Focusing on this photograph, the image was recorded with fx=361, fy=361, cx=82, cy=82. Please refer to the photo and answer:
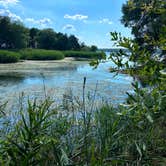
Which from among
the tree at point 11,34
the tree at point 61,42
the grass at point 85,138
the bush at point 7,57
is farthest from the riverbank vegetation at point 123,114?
the tree at point 61,42

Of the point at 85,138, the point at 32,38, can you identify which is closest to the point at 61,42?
the point at 32,38

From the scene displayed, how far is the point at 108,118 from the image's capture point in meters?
2.86

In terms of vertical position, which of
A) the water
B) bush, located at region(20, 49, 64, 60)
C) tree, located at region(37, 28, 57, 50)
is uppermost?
tree, located at region(37, 28, 57, 50)

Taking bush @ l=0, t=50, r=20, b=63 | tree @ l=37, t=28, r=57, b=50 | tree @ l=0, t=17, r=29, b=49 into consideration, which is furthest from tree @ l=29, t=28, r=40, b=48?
bush @ l=0, t=50, r=20, b=63

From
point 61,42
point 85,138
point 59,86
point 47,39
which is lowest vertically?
point 59,86

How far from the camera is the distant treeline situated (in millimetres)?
36688

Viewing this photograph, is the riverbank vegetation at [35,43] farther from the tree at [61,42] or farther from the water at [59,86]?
the water at [59,86]

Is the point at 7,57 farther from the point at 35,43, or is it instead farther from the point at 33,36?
the point at 33,36

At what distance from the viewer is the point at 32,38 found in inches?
1891

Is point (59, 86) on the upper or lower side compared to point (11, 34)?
lower

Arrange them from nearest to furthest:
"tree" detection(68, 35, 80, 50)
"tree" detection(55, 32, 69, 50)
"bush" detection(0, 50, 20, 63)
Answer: "bush" detection(0, 50, 20, 63), "tree" detection(55, 32, 69, 50), "tree" detection(68, 35, 80, 50)

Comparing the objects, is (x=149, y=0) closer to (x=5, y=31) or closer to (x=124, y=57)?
(x=124, y=57)

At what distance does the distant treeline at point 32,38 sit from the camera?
36688 mm

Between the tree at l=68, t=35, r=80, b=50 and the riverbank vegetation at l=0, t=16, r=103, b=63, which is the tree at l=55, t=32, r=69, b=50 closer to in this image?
the riverbank vegetation at l=0, t=16, r=103, b=63
